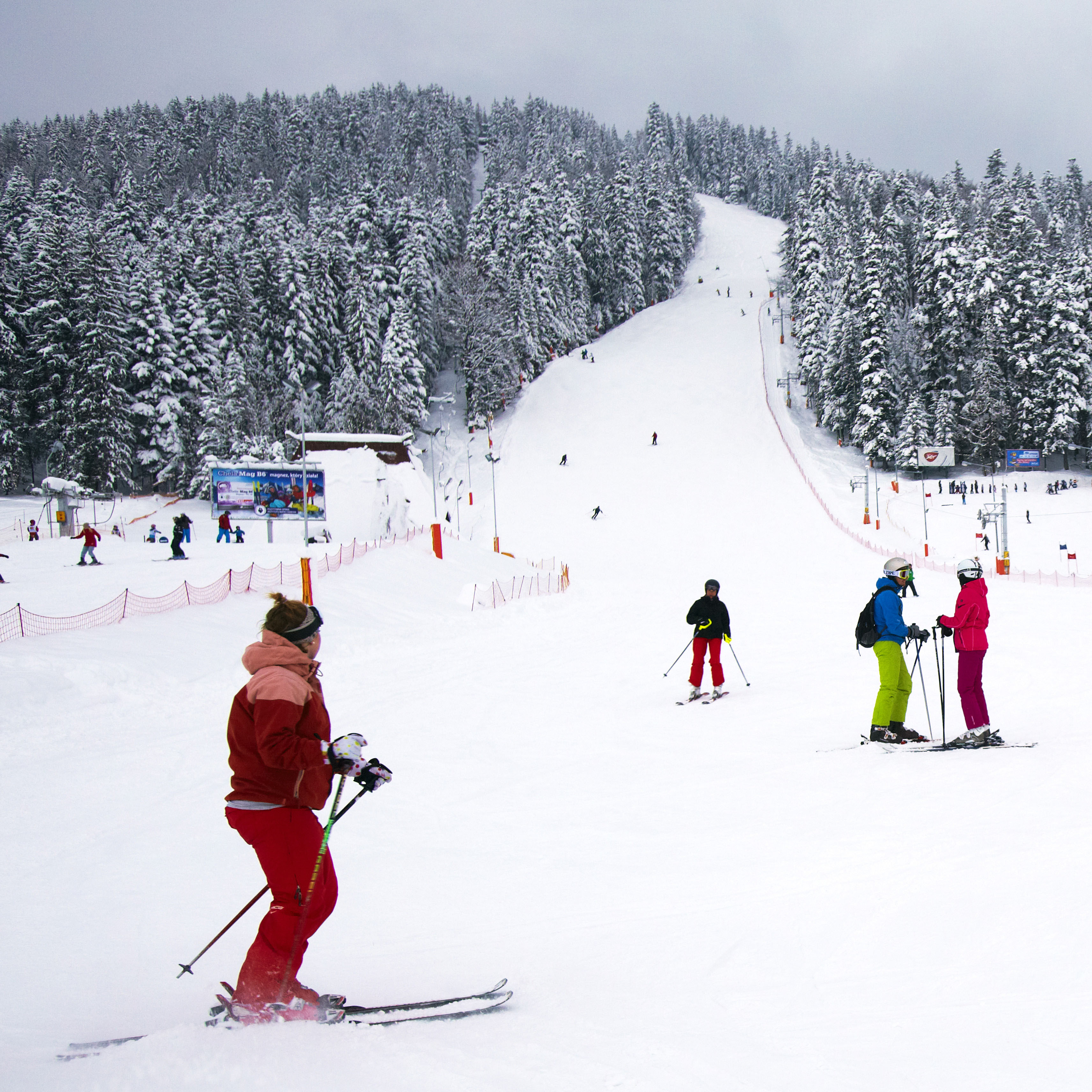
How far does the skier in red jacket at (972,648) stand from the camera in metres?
7.57

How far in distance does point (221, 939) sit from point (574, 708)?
22.1 feet

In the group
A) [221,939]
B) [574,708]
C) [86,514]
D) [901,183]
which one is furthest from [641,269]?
[221,939]

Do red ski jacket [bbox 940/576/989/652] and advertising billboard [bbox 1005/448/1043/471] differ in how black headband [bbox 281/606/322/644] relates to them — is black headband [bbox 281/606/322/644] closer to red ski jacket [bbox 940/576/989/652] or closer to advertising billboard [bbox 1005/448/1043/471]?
red ski jacket [bbox 940/576/989/652]

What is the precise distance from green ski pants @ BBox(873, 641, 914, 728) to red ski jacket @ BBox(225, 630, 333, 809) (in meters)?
5.96

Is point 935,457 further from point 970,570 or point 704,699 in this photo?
point 970,570

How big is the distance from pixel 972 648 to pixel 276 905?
21.3ft

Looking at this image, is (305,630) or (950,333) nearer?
(305,630)

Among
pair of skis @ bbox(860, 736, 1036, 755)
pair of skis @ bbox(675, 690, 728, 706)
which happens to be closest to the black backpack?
pair of skis @ bbox(860, 736, 1036, 755)

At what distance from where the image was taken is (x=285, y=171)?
111m

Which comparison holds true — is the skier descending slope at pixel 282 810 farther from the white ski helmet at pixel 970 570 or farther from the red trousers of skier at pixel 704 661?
the red trousers of skier at pixel 704 661

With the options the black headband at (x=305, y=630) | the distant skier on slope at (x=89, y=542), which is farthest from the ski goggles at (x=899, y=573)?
the distant skier on slope at (x=89, y=542)

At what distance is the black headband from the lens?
3.44m

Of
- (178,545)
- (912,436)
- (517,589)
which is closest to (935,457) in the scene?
(912,436)

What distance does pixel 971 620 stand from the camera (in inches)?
301
